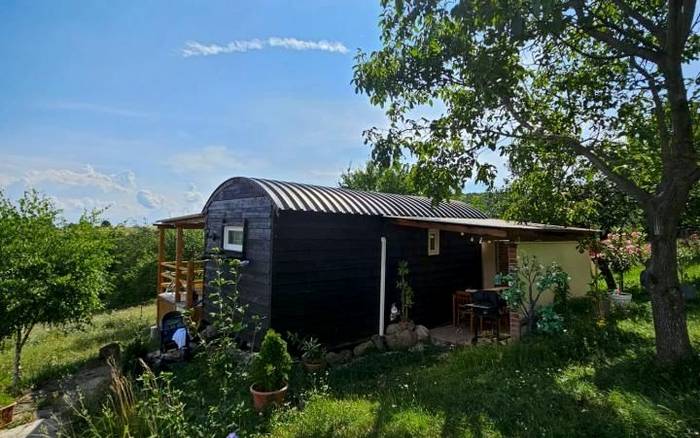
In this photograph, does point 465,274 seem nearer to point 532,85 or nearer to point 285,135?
point 532,85

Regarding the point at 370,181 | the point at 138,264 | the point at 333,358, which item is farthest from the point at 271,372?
the point at 370,181

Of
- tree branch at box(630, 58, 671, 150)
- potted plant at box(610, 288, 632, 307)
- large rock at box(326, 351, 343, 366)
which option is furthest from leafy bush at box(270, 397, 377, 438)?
potted plant at box(610, 288, 632, 307)

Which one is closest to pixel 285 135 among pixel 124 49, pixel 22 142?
pixel 124 49

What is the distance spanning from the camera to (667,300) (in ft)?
14.4

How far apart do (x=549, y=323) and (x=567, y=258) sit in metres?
3.28

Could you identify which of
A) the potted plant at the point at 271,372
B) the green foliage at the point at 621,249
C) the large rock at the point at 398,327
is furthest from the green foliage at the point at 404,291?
the green foliage at the point at 621,249

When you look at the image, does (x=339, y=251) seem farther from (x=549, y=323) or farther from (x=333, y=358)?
(x=549, y=323)

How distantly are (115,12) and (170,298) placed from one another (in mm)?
7370

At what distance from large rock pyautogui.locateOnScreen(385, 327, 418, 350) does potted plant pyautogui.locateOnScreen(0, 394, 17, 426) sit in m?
6.23

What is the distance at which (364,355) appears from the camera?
7121mm

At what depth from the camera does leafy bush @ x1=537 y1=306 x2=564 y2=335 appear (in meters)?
5.98

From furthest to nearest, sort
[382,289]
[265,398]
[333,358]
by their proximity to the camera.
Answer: [382,289] → [333,358] → [265,398]

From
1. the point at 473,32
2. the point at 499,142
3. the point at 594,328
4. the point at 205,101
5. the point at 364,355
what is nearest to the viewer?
the point at 473,32

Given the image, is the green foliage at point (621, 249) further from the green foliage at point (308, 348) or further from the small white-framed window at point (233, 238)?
the small white-framed window at point (233, 238)
